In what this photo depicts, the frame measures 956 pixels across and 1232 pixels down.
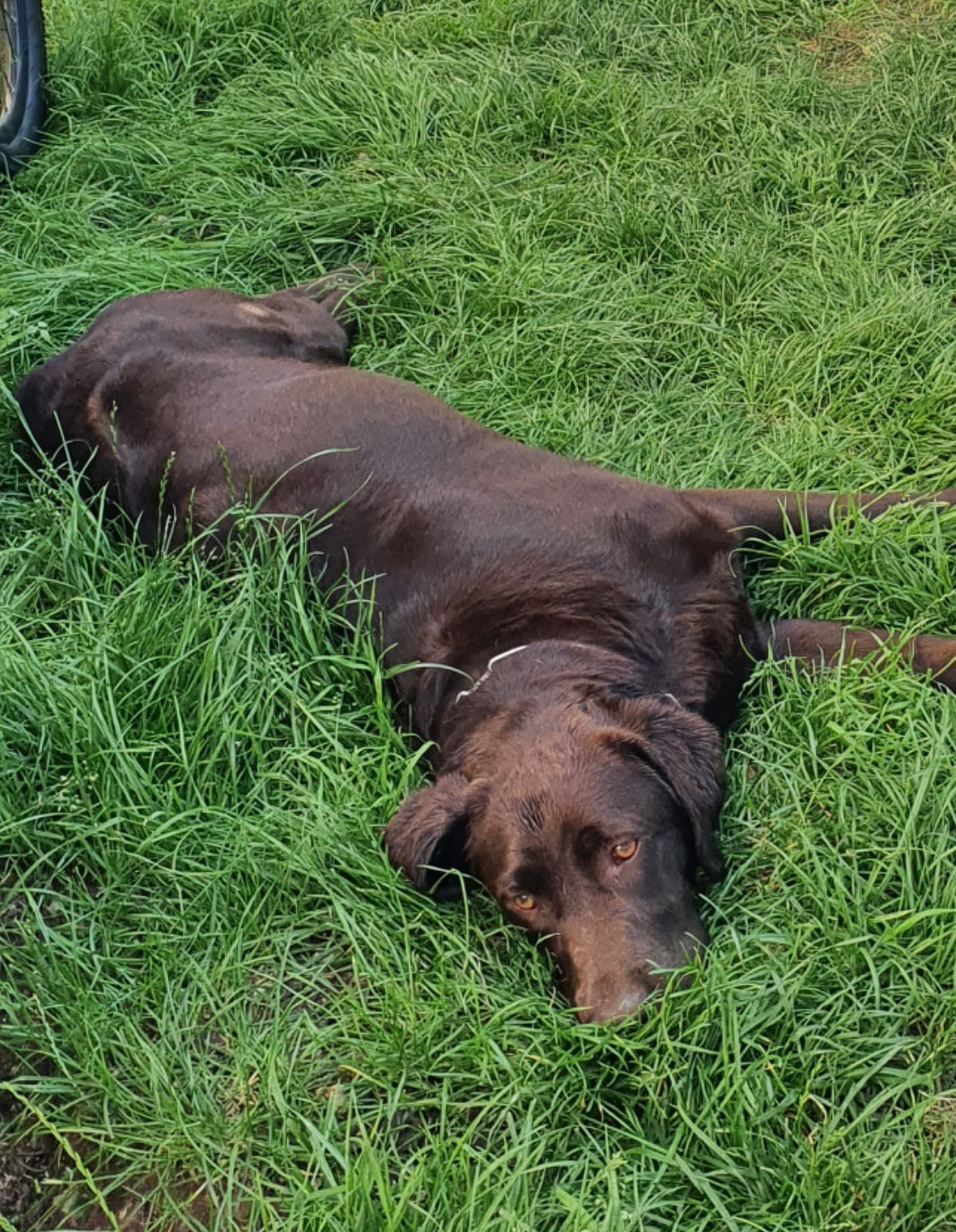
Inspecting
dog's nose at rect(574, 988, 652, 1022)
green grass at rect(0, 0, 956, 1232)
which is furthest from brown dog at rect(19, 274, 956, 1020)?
green grass at rect(0, 0, 956, 1232)

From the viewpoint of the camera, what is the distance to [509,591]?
2.92 meters

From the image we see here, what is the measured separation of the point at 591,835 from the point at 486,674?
54 centimetres

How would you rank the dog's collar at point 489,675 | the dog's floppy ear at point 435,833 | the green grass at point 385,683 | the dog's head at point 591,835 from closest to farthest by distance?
1. the green grass at point 385,683
2. the dog's head at point 591,835
3. the dog's floppy ear at point 435,833
4. the dog's collar at point 489,675

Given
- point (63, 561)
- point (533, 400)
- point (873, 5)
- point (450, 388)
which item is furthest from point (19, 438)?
point (873, 5)

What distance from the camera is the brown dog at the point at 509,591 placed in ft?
7.99

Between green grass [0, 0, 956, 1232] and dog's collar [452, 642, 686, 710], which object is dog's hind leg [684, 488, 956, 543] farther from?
dog's collar [452, 642, 686, 710]

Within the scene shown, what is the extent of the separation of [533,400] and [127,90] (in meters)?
2.37

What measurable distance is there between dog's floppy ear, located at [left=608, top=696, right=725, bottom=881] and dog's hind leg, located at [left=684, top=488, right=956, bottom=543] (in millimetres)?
690

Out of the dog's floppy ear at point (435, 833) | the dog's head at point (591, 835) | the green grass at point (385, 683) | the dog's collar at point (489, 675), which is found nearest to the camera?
the green grass at point (385, 683)

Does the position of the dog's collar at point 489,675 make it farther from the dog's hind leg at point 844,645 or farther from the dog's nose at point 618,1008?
the dog's nose at point 618,1008

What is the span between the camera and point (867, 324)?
3.79 metres

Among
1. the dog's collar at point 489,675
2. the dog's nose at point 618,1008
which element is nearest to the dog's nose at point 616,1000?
the dog's nose at point 618,1008

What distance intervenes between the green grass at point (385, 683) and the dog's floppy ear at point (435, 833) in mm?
58

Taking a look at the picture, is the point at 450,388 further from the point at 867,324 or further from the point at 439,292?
the point at 867,324
